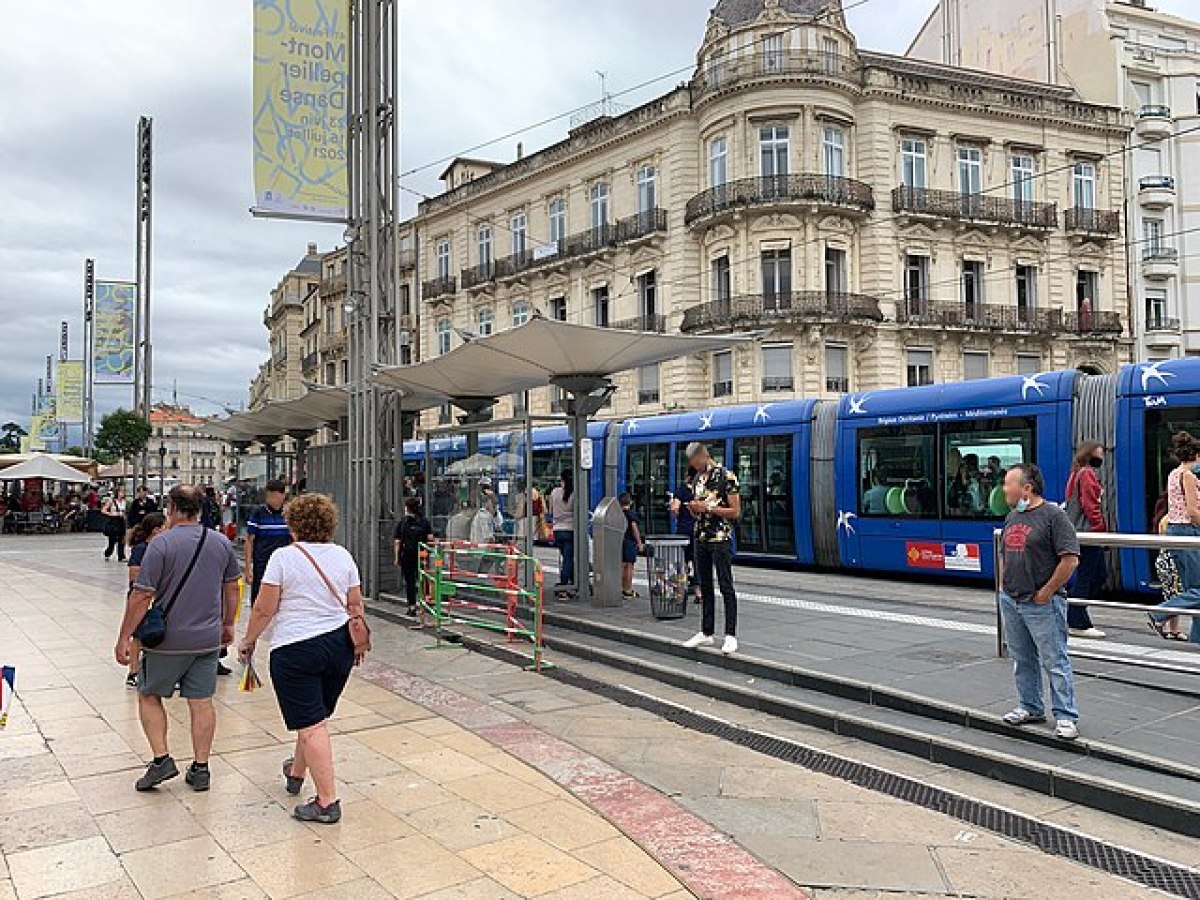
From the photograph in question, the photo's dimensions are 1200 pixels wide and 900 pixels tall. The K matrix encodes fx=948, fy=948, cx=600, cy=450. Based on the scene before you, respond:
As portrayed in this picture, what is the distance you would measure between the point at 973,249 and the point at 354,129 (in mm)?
27128

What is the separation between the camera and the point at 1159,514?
9.52m

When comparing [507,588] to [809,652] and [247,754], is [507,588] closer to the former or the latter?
[809,652]

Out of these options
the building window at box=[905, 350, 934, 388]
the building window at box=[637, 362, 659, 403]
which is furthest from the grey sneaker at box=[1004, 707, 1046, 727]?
the building window at box=[637, 362, 659, 403]

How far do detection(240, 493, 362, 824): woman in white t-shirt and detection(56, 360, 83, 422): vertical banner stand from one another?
1571 inches

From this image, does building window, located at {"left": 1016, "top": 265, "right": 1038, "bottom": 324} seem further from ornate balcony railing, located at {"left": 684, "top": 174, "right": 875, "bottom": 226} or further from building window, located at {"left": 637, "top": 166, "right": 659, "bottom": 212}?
building window, located at {"left": 637, "top": 166, "right": 659, "bottom": 212}

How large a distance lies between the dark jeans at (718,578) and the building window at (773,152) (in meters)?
26.6

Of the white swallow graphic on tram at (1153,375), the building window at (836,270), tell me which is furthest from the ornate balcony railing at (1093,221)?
the white swallow graphic on tram at (1153,375)

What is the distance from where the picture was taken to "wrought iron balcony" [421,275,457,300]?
146ft

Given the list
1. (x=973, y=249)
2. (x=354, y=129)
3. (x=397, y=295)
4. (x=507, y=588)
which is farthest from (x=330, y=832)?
(x=973, y=249)

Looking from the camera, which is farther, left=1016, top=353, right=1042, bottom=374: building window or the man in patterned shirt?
left=1016, top=353, right=1042, bottom=374: building window

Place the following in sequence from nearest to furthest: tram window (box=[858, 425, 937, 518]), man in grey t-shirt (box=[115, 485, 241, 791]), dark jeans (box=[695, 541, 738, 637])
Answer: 1. man in grey t-shirt (box=[115, 485, 241, 791])
2. dark jeans (box=[695, 541, 738, 637])
3. tram window (box=[858, 425, 937, 518])

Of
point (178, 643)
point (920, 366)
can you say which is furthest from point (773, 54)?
point (178, 643)

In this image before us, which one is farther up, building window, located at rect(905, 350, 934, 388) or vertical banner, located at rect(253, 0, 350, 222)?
vertical banner, located at rect(253, 0, 350, 222)

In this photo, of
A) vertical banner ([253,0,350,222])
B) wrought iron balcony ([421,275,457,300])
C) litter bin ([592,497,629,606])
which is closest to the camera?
litter bin ([592,497,629,606])
